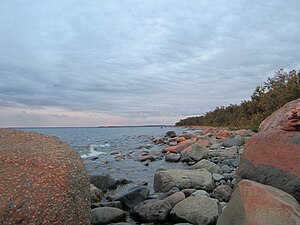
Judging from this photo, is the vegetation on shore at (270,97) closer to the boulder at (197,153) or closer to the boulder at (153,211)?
the boulder at (197,153)

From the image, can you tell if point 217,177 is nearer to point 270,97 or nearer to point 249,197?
point 249,197

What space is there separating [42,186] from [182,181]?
17.9 feet

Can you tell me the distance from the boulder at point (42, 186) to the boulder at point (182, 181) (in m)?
4.63

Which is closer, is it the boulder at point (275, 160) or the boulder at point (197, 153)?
the boulder at point (275, 160)

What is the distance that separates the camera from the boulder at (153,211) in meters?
6.10

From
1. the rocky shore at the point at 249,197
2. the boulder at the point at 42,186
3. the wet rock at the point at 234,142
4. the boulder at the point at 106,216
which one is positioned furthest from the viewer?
the wet rock at the point at 234,142

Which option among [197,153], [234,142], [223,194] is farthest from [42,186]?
[234,142]

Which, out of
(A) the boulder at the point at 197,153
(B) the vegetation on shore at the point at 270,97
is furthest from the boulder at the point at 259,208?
(B) the vegetation on shore at the point at 270,97

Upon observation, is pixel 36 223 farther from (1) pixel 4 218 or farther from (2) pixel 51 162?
(2) pixel 51 162

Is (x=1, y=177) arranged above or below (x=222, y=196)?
above

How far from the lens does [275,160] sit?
5.50 m

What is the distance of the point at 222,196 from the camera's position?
7324 millimetres

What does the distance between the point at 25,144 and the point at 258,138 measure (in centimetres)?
443

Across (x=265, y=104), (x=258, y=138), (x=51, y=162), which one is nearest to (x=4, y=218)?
(x=51, y=162)
